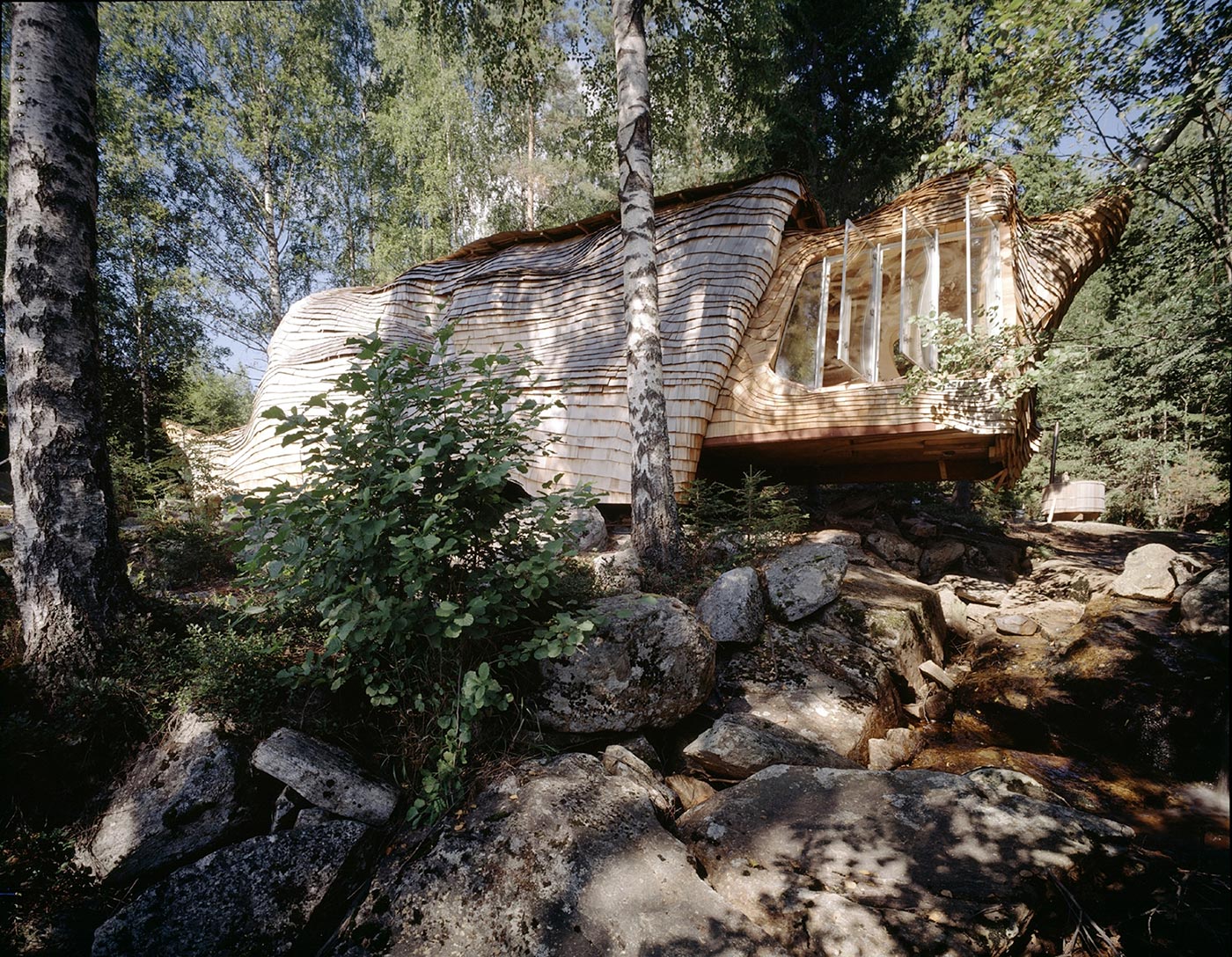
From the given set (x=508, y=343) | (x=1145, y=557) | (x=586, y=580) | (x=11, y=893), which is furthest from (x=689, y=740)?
(x=508, y=343)

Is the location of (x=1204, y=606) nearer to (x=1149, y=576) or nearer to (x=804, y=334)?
(x=1149, y=576)

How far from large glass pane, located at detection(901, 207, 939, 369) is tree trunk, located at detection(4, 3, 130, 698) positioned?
8516 millimetres

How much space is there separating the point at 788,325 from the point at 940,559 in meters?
4.75

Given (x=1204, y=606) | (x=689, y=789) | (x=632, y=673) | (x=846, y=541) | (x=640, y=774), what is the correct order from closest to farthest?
(x=640, y=774), (x=689, y=789), (x=632, y=673), (x=1204, y=606), (x=846, y=541)

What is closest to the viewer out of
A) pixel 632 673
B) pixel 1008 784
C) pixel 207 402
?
pixel 1008 784

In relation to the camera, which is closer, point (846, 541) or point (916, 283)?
point (846, 541)

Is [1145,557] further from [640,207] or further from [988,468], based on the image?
[640,207]

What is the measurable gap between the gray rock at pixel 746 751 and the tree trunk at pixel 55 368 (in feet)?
13.2

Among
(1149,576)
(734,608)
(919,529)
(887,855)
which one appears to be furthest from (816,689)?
(919,529)

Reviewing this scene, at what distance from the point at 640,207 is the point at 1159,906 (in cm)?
652

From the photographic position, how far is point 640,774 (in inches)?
120

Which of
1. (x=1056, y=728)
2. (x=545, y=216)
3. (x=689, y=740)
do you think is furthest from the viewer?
(x=545, y=216)

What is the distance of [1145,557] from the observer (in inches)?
253

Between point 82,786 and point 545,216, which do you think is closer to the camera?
point 82,786
